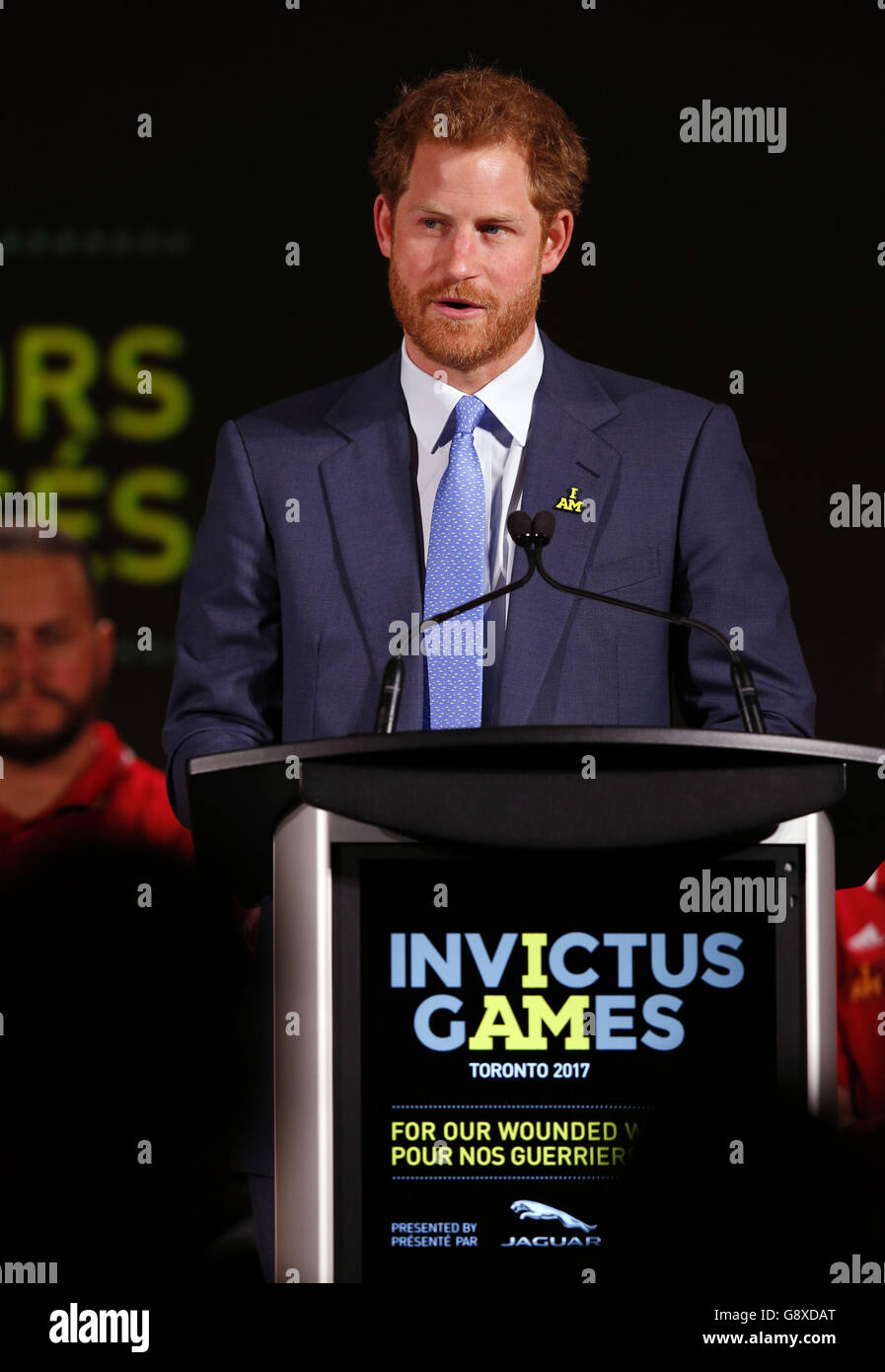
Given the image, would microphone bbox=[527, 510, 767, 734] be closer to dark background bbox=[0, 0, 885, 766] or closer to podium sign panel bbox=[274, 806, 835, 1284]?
podium sign panel bbox=[274, 806, 835, 1284]

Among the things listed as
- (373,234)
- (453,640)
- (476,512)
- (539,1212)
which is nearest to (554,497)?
(476,512)

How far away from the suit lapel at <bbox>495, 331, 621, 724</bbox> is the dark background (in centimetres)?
85

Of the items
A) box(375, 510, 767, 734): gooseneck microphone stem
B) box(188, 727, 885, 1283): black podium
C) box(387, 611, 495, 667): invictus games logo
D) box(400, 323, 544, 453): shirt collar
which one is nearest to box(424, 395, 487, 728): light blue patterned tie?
box(387, 611, 495, 667): invictus games logo

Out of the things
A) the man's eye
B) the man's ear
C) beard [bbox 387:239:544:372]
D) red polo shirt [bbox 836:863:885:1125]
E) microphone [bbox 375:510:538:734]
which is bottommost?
red polo shirt [bbox 836:863:885:1125]

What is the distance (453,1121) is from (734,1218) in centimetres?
21

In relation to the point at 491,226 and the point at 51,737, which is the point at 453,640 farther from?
the point at 51,737

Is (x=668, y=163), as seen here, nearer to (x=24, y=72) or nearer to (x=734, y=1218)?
(x=24, y=72)

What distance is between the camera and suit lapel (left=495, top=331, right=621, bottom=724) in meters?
1.85

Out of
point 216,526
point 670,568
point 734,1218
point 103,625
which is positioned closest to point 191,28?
point 103,625

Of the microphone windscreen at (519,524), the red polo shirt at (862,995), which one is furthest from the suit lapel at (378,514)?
the red polo shirt at (862,995)

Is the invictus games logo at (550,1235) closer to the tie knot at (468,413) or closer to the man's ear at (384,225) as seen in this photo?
the tie knot at (468,413)

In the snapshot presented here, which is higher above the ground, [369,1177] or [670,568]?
[670,568]

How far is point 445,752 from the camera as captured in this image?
1144 mm
